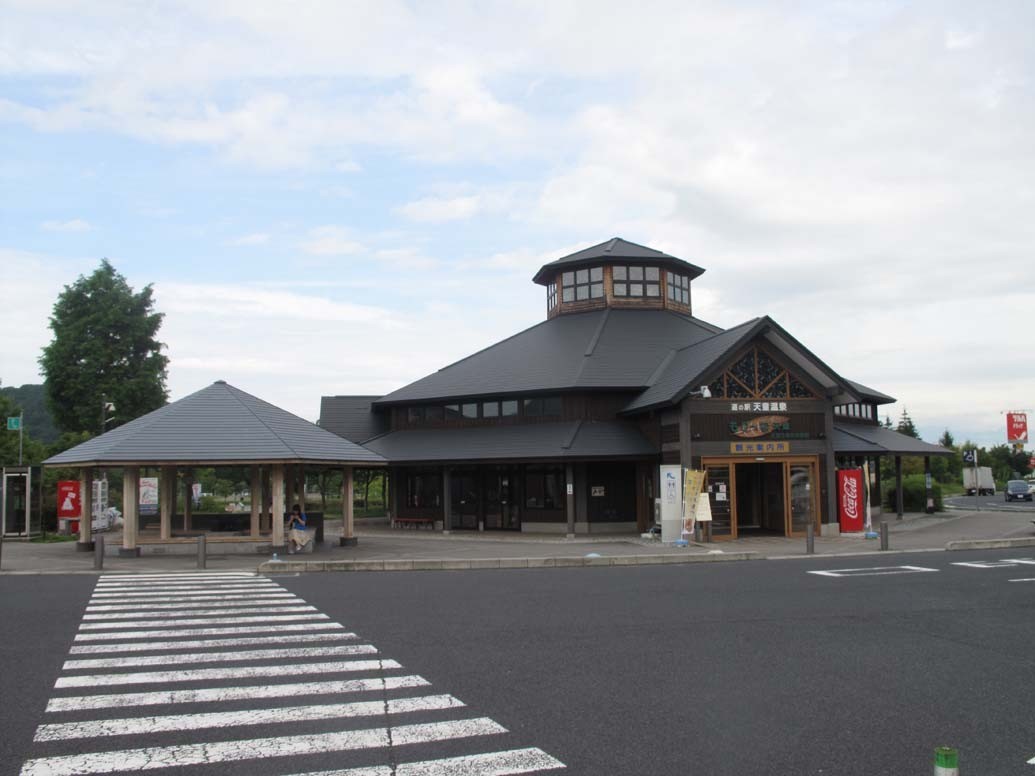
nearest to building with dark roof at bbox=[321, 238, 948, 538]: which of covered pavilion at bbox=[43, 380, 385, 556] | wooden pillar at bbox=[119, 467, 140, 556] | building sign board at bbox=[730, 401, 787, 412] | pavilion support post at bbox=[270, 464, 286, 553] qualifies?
building sign board at bbox=[730, 401, 787, 412]

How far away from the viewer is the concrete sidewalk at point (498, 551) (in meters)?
19.2

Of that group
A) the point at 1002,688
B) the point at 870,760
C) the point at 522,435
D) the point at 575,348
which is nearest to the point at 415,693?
the point at 870,760

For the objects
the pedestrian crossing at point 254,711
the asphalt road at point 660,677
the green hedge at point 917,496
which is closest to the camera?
the pedestrian crossing at point 254,711

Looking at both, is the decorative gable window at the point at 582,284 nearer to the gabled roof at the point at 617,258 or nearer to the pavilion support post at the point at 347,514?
the gabled roof at the point at 617,258

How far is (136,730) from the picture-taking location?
657 cm

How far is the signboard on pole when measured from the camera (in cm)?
3022

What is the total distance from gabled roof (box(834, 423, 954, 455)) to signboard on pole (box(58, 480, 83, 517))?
→ 26.0 m

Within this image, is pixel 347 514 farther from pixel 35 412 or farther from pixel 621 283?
pixel 35 412

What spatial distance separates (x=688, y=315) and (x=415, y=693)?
31944 mm

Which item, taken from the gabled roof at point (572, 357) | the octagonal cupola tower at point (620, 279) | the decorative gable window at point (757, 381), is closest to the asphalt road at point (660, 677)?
the decorative gable window at point (757, 381)

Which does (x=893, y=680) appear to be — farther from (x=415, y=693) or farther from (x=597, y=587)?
(x=597, y=587)

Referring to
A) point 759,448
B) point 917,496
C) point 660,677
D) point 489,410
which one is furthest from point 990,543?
point 917,496

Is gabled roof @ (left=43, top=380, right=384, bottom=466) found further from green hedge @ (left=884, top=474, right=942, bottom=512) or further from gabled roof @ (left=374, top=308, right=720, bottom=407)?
green hedge @ (left=884, top=474, right=942, bottom=512)

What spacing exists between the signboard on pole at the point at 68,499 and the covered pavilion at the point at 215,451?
6.84 meters
